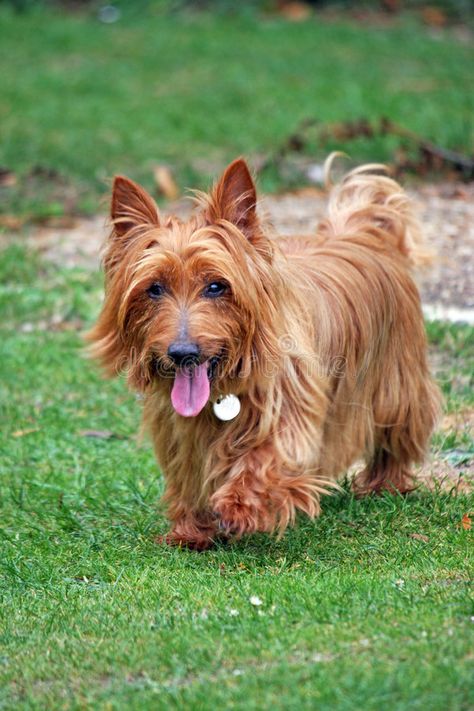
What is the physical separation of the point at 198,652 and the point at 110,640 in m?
0.38

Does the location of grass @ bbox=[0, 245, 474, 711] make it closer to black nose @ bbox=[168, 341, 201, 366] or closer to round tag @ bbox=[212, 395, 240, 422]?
round tag @ bbox=[212, 395, 240, 422]

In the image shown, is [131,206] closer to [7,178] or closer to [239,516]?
[239,516]

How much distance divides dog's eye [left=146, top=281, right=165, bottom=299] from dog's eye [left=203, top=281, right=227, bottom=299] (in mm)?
182

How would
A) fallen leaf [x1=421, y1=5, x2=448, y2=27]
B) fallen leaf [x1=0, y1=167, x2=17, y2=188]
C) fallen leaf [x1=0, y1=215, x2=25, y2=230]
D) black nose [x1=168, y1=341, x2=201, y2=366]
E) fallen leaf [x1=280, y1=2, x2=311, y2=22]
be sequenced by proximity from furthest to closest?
fallen leaf [x1=280, y1=2, x2=311, y2=22], fallen leaf [x1=421, y1=5, x2=448, y2=27], fallen leaf [x1=0, y1=167, x2=17, y2=188], fallen leaf [x1=0, y1=215, x2=25, y2=230], black nose [x1=168, y1=341, x2=201, y2=366]

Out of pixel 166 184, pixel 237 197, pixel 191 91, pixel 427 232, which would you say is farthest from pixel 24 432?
pixel 191 91

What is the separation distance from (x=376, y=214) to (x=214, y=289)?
5.41 feet

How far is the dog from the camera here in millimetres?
4984

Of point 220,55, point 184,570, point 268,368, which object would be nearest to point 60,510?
point 184,570

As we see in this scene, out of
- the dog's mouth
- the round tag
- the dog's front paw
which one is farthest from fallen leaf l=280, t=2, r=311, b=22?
the dog's front paw

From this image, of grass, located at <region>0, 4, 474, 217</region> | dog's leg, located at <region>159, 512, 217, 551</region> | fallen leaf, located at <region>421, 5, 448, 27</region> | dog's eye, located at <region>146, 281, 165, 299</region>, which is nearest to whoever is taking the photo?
dog's eye, located at <region>146, 281, 165, 299</region>

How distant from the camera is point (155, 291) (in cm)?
502

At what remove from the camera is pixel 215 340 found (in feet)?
16.2

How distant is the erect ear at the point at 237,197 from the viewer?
5051 mm

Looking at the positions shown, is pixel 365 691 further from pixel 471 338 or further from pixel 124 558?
pixel 471 338
